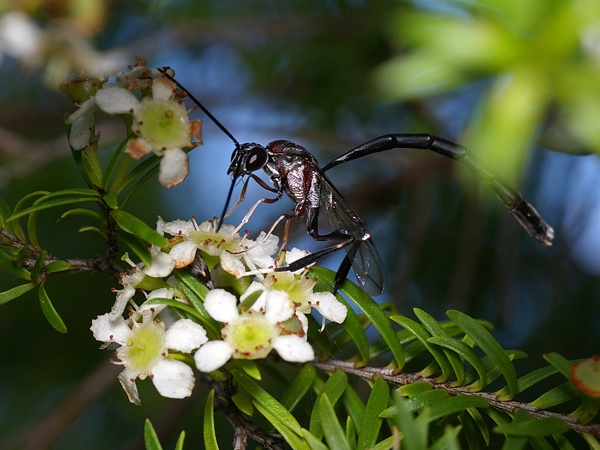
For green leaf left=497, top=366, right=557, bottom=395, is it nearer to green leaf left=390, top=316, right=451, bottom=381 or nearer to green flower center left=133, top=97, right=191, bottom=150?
green leaf left=390, top=316, right=451, bottom=381

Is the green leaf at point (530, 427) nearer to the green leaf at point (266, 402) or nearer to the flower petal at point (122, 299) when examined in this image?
the green leaf at point (266, 402)

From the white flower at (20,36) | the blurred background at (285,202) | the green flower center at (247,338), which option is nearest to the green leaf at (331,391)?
the green flower center at (247,338)

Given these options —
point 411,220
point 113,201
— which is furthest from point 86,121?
point 411,220

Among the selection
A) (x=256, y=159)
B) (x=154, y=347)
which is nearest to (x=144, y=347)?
(x=154, y=347)

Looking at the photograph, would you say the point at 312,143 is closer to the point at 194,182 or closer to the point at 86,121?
the point at 194,182

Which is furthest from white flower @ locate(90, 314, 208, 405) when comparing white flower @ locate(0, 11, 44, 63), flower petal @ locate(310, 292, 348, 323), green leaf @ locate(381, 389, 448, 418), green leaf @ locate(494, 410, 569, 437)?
white flower @ locate(0, 11, 44, 63)

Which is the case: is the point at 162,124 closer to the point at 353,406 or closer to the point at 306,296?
the point at 306,296

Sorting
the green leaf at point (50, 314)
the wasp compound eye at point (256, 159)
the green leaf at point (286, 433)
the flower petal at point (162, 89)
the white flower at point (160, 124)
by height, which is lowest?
the green leaf at point (286, 433)
